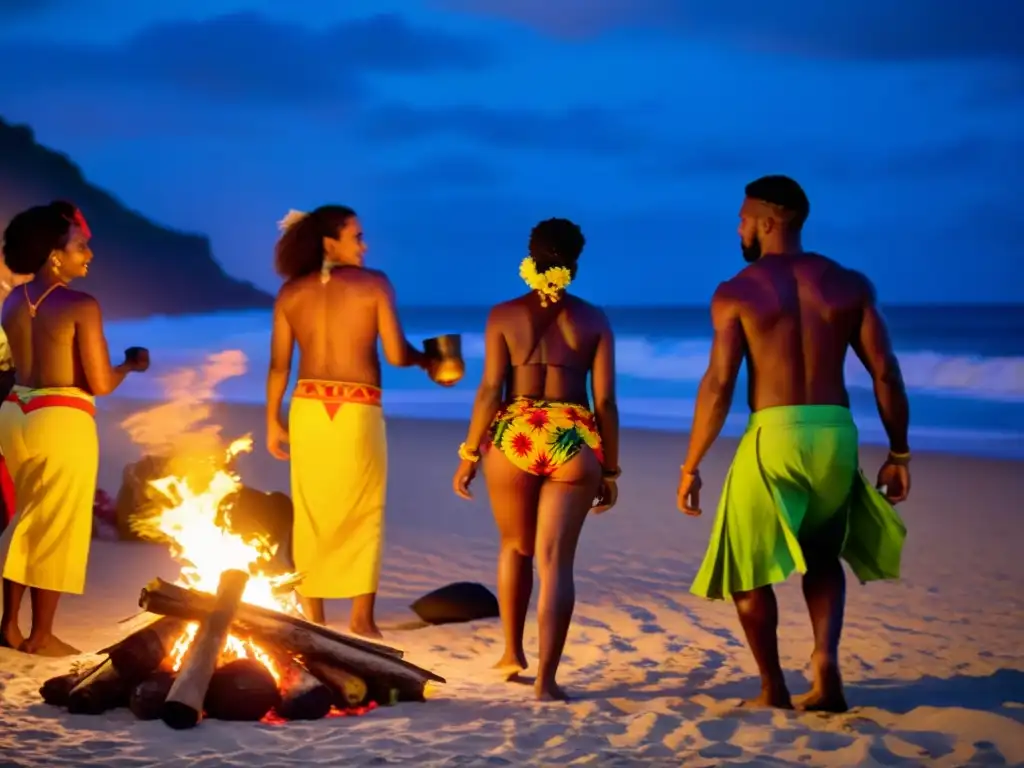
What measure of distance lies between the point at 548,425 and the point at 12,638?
109 inches

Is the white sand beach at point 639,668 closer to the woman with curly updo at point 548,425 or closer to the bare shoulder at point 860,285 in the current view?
the woman with curly updo at point 548,425

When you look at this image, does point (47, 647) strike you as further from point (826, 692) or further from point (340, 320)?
point (826, 692)

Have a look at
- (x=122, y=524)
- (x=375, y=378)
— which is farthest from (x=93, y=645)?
(x=122, y=524)

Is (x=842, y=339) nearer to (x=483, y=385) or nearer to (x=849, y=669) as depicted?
(x=483, y=385)

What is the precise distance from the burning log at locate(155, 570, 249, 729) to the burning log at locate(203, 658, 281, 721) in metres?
0.06

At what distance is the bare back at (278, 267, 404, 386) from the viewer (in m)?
6.93

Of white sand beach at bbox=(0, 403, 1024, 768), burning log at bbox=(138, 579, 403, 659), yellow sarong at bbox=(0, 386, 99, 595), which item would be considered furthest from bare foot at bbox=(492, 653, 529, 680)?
yellow sarong at bbox=(0, 386, 99, 595)

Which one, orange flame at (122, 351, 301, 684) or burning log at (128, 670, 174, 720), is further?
orange flame at (122, 351, 301, 684)

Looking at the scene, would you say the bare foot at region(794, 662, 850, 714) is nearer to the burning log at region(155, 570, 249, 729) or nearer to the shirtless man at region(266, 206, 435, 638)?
the burning log at region(155, 570, 249, 729)

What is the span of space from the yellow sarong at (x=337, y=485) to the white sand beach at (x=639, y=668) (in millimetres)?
468

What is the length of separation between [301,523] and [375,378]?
82 centimetres

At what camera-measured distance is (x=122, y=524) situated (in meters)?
9.91

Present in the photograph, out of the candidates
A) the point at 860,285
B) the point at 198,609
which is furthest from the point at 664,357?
the point at 198,609

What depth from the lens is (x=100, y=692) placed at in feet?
18.5
